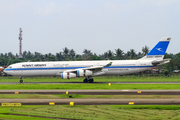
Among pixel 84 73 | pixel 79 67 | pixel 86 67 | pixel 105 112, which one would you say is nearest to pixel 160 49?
pixel 86 67

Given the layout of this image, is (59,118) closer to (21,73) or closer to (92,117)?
(92,117)

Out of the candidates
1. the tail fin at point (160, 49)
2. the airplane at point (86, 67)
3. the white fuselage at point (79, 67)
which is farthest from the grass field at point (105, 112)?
the tail fin at point (160, 49)

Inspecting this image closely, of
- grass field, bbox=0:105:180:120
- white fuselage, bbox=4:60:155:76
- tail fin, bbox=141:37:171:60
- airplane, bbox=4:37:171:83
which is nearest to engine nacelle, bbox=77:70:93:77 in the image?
airplane, bbox=4:37:171:83

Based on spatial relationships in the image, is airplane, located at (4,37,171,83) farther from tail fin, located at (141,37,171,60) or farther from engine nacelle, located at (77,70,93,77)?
tail fin, located at (141,37,171,60)

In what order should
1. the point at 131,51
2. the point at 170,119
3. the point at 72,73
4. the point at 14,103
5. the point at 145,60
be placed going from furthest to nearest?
1. the point at 131,51
2. the point at 145,60
3. the point at 72,73
4. the point at 14,103
5. the point at 170,119

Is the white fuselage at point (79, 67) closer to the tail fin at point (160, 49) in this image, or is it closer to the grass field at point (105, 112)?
the tail fin at point (160, 49)

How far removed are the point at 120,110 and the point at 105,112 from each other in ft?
4.01

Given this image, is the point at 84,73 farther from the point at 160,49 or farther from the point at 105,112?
the point at 105,112

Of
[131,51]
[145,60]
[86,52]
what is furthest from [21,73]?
[86,52]

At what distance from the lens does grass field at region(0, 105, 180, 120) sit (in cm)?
1420

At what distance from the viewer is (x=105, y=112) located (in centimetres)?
1560

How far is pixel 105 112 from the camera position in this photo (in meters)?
15.6

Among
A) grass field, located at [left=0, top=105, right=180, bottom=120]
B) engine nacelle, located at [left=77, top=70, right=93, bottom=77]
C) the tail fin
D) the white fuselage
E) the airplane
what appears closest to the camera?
grass field, located at [left=0, top=105, right=180, bottom=120]

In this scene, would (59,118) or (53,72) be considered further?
(53,72)
